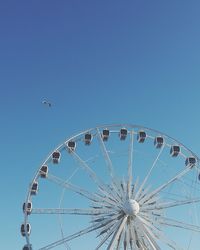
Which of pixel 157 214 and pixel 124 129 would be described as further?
pixel 124 129

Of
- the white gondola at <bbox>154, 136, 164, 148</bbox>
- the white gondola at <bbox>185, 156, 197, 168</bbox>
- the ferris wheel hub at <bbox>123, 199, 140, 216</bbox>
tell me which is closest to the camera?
the ferris wheel hub at <bbox>123, 199, 140, 216</bbox>

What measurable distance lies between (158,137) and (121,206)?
944 centimetres

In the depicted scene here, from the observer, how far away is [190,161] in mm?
47719

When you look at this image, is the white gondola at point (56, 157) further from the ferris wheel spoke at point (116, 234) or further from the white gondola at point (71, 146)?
the ferris wheel spoke at point (116, 234)

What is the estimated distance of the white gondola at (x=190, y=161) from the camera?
47.6 metres

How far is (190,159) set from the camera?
47844mm

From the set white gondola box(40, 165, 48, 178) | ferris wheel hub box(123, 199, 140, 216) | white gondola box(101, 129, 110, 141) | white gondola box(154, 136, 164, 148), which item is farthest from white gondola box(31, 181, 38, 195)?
white gondola box(154, 136, 164, 148)

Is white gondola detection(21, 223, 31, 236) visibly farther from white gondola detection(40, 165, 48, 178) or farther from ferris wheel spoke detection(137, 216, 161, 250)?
ferris wheel spoke detection(137, 216, 161, 250)

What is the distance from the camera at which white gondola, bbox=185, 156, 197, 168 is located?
156 feet

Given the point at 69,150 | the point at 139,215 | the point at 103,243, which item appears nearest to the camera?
the point at 103,243

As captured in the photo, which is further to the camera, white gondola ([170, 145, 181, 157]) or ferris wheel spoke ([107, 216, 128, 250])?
white gondola ([170, 145, 181, 157])

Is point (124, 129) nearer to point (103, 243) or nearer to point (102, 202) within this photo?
point (102, 202)

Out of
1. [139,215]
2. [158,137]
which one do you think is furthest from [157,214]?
[158,137]

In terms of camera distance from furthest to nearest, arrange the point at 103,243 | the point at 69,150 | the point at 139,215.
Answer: the point at 69,150, the point at 139,215, the point at 103,243
